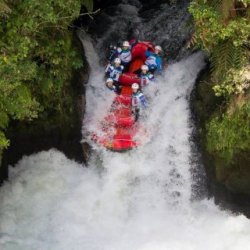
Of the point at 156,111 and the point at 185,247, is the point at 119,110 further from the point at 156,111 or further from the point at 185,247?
the point at 185,247

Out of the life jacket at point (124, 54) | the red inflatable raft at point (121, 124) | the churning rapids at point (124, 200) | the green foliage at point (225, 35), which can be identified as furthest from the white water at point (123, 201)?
the green foliage at point (225, 35)

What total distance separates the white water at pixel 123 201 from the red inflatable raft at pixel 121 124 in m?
0.20

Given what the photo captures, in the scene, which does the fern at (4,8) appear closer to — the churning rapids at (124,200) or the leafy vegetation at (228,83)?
the leafy vegetation at (228,83)

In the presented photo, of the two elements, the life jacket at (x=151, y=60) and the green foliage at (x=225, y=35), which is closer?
the green foliage at (x=225, y=35)

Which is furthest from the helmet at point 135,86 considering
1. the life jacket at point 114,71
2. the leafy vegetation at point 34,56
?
the leafy vegetation at point 34,56

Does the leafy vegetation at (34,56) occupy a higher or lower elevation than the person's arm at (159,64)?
higher

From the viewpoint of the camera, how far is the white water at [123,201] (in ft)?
27.3

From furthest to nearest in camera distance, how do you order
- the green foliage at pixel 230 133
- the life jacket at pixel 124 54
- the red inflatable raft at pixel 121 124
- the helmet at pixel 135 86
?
1. the life jacket at pixel 124 54
2. the helmet at pixel 135 86
3. the red inflatable raft at pixel 121 124
4. the green foliage at pixel 230 133

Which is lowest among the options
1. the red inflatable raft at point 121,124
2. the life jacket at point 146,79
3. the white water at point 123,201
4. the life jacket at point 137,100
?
the white water at point 123,201

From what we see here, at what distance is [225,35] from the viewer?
24.8ft

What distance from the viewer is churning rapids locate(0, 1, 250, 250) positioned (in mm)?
8344

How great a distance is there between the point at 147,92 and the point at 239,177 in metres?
2.74

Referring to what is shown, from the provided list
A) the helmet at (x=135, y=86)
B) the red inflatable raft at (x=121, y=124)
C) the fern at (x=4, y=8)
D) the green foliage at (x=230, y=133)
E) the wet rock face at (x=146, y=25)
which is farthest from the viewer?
the wet rock face at (x=146, y=25)

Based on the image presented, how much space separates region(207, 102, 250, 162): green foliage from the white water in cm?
89
